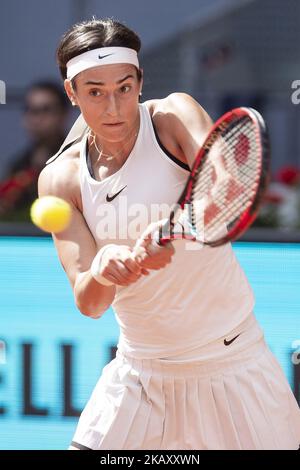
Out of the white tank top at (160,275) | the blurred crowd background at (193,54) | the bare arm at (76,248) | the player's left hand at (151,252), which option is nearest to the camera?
the player's left hand at (151,252)

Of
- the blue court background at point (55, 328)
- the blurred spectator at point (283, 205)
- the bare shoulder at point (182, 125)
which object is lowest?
the blue court background at point (55, 328)

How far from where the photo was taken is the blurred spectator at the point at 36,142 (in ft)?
17.8

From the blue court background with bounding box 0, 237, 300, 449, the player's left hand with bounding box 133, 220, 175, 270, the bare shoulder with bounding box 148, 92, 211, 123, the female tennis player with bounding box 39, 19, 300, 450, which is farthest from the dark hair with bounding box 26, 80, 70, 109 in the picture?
the player's left hand with bounding box 133, 220, 175, 270

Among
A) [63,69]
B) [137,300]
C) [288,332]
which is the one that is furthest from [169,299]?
[288,332]

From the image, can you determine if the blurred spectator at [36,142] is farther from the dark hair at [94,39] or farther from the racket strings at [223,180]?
the racket strings at [223,180]

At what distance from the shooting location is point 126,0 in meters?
6.77

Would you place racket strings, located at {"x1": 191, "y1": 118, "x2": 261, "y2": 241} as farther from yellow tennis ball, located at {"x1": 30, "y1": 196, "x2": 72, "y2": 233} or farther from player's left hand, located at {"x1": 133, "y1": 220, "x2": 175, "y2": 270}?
yellow tennis ball, located at {"x1": 30, "y1": 196, "x2": 72, "y2": 233}

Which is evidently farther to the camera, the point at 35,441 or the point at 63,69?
the point at 35,441

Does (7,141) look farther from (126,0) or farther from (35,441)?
(35,441)

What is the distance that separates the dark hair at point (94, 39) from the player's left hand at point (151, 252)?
56 cm

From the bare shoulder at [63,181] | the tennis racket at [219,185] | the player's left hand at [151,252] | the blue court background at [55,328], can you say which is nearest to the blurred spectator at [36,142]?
the blue court background at [55,328]

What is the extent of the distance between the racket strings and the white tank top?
0.72 ft

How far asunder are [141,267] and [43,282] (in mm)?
1597

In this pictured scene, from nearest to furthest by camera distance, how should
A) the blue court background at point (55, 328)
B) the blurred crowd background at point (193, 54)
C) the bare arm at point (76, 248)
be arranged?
1. the bare arm at point (76, 248)
2. the blue court background at point (55, 328)
3. the blurred crowd background at point (193, 54)
